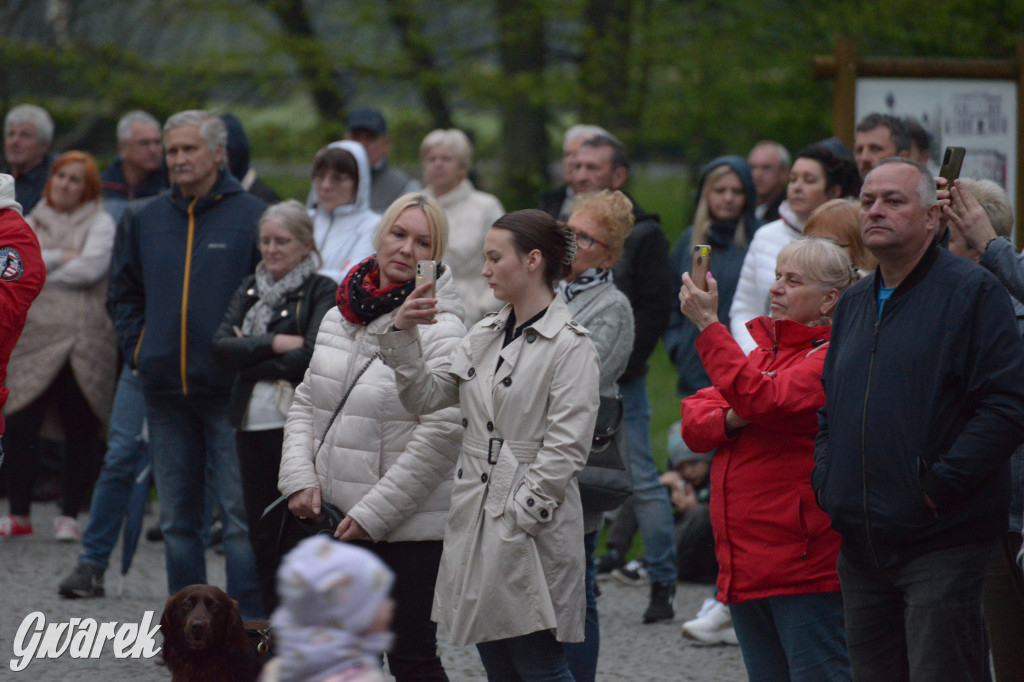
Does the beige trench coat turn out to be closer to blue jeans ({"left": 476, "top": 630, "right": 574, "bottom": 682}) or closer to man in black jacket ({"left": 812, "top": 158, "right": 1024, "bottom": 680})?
blue jeans ({"left": 476, "top": 630, "right": 574, "bottom": 682})

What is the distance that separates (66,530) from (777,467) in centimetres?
565

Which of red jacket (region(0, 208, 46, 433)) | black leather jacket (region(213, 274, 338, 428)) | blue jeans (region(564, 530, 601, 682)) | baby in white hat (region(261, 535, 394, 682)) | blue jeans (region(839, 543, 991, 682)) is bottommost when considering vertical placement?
blue jeans (region(564, 530, 601, 682))

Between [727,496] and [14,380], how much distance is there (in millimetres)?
5772

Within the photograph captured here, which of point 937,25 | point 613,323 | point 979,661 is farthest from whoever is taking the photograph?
point 937,25

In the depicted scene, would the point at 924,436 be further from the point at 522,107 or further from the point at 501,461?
the point at 522,107

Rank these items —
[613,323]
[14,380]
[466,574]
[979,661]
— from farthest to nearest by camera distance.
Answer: [14,380] < [613,323] < [466,574] < [979,661]

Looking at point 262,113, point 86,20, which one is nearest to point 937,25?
point 262,113

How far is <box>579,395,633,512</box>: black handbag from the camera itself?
4688mm

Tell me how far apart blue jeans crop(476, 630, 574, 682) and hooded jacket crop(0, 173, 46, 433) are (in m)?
2.25

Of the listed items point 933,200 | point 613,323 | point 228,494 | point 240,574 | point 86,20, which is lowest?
point 240,574

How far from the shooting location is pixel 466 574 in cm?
398

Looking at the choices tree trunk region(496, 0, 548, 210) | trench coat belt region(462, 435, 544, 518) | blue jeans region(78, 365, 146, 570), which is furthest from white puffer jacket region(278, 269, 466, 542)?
tree trunk region(496, 0, 548, 210)

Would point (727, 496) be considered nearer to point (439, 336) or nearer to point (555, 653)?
point (555, 653)

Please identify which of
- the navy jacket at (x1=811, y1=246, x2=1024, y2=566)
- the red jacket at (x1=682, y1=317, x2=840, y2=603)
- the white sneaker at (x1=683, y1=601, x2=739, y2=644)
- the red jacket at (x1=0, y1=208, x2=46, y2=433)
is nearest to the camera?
the navy jacket at (x1=811, y1=246, x2=1024, y2=566)
